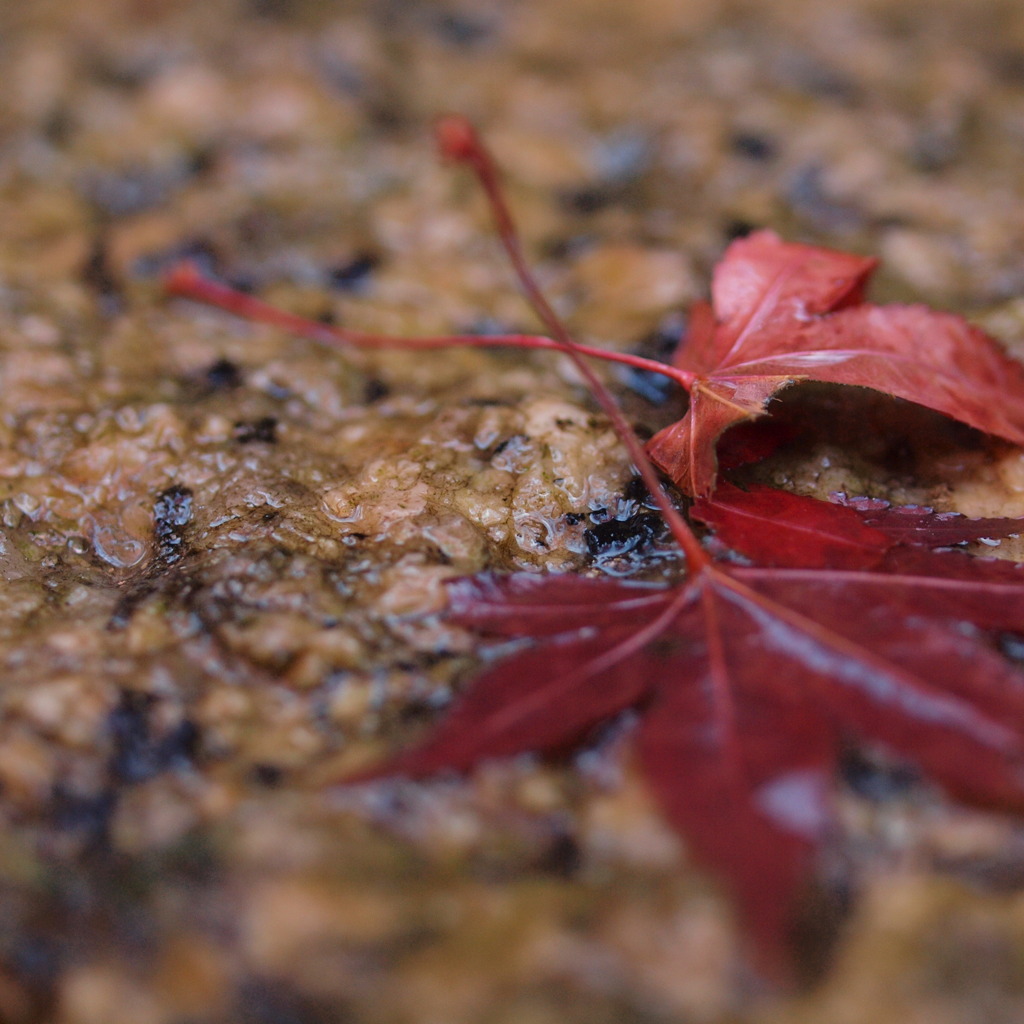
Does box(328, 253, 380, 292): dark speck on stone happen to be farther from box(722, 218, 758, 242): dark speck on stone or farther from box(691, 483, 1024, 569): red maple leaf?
box(691, 483, 1024, 569): red maple leaf

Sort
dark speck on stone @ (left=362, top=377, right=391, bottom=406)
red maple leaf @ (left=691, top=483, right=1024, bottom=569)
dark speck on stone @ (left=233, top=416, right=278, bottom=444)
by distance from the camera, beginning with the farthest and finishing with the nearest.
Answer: dark speck on stone @ (left=362, top=377, right=391, bottom=406)
dark speck on stone @ (left=233, top=416, right=278, bottom=444)
red maple leaf @ (left=691, top=483, right=1024, bottom=569)

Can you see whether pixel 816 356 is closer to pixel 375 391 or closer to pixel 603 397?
pixel 603 397

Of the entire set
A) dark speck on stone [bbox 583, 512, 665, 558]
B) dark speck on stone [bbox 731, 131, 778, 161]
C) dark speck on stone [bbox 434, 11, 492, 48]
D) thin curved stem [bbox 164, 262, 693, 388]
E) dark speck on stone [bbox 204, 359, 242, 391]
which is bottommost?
dark speck on stone [bbox 583, 512, 665, 558]

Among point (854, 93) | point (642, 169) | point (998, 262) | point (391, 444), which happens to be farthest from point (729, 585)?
point (854, 93)

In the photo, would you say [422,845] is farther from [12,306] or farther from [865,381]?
[12,306]

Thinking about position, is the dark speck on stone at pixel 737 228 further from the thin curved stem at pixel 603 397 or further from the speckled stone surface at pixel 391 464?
the thin curved stem at pixel 603 397

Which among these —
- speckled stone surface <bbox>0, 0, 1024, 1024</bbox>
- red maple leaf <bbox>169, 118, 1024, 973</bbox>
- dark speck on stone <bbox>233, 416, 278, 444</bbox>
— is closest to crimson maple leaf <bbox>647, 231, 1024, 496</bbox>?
red maple leaf <bbox>169, 118, 1024, 973</bbox>

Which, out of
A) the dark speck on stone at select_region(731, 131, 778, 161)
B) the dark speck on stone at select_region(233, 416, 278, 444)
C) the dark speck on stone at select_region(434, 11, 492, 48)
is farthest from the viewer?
the dark speck on stone at select_region(434, 11, 492, 48)

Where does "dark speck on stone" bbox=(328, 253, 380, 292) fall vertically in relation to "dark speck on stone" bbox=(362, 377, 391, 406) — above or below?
above

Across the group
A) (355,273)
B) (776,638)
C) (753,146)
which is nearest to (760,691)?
(776,638)
